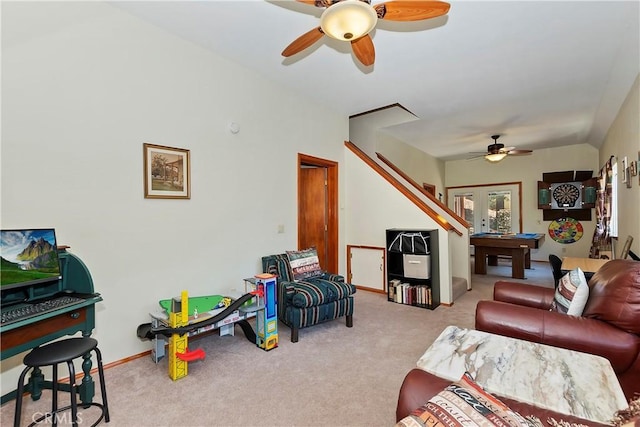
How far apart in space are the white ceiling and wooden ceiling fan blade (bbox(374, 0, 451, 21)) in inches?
19.8

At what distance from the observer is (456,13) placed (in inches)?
96.0

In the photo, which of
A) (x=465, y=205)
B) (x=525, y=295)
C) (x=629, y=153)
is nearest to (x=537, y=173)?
(x=465, y=205)

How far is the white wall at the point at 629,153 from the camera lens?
3.26 m

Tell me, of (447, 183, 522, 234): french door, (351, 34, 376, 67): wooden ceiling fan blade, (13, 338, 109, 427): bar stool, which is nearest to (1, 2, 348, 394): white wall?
(13, 338, 109, 427): bar stool

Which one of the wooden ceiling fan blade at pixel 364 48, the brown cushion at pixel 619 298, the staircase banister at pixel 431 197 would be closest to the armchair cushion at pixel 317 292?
the brown cushion at pixel 619 298

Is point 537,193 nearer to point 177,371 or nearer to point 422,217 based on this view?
point 422,217

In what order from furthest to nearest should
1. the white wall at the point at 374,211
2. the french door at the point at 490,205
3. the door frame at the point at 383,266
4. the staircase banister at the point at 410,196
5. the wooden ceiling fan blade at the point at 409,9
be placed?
the french door at the point at 490,205 → the door frame at the point at 383,266 → the white wall at the point at 374,211 → the staircase banister at the point at 410,196 → the wooden ceiling fan blade at the point at 409,9

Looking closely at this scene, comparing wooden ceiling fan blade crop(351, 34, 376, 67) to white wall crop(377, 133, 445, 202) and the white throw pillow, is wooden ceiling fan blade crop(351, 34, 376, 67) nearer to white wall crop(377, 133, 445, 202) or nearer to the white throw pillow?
the white throw pillow

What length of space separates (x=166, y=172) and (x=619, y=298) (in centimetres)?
341

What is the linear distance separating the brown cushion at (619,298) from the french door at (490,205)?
6.53 meters

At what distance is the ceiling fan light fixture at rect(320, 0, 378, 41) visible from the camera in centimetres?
179

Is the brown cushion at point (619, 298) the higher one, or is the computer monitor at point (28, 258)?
the computer monitor at point (28, 258)

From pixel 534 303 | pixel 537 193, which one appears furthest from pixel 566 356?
pixel 537 193

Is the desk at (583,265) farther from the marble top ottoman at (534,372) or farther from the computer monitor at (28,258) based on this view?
the computer monitor at (28,258)
